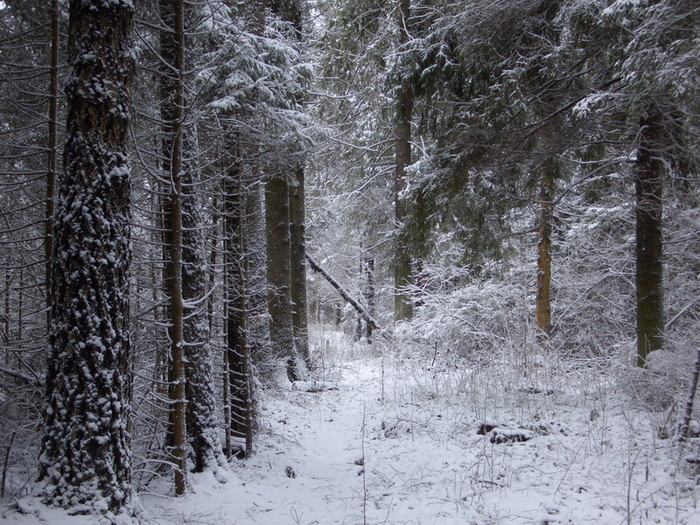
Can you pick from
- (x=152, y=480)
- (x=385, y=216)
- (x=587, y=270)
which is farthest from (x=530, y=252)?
(x=152, y=480)

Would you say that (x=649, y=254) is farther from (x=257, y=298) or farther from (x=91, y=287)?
(x=91, y=287)

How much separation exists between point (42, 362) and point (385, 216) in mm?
11156

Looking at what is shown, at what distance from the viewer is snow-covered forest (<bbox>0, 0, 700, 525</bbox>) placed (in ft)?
10.8

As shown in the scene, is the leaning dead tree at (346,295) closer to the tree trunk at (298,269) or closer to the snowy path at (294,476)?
the tree trunk at (298,269)

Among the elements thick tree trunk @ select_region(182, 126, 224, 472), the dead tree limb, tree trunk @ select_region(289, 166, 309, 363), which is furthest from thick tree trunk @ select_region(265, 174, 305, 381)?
the dead tree limb

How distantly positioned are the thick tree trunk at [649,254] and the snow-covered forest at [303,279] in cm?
3

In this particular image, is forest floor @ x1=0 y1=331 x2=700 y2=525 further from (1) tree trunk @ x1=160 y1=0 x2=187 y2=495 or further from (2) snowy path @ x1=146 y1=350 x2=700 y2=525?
(1) tree trunk @ x1=160 y1=0 x2=187 y2=495

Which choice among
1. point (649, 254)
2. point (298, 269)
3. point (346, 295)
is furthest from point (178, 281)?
point (346, 295)

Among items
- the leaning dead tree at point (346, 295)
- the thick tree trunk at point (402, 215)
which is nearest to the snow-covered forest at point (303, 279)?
the thick tree trunk at point (402, 215)

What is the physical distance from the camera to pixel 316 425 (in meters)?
7.36

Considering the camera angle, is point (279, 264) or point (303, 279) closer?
point (279, 264)

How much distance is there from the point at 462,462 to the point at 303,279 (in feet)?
20.5

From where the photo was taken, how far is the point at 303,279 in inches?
415

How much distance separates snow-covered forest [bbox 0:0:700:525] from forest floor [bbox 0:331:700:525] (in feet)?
0.14
